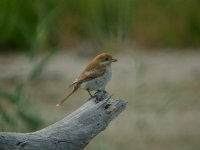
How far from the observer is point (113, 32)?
1116cm

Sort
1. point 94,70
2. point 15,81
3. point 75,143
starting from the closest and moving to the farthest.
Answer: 1. point 75,143
2. point 94,70
3. point 15,81

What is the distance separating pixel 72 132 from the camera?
7.10m

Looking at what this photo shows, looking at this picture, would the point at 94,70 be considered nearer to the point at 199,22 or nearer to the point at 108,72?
the point at 108,72

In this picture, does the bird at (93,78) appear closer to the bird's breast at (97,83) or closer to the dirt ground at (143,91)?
the bird's breast at (97,83)

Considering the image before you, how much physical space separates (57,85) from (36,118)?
6.40 meters

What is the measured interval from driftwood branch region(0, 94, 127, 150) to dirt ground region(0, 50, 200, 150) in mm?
5519

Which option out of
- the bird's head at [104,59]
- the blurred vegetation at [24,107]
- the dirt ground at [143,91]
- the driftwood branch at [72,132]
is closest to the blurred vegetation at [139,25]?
the dirt ground at [143,91]

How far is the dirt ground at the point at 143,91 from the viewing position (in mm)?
14117

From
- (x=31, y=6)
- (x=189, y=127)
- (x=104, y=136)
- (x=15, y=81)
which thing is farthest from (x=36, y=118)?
(x=31, y=6)

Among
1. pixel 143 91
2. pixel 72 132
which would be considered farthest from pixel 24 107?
pixel 143 91

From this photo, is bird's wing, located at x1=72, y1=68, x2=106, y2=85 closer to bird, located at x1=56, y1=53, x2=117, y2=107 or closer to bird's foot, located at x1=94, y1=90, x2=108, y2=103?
bird, located at x1=56, y1=53, x2=117, y2=107

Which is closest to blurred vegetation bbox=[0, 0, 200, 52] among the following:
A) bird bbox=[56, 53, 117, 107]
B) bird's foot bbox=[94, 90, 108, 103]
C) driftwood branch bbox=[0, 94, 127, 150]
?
bird bbox=[56, 53, 117, 107]

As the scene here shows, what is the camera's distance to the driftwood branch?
22.8 ft

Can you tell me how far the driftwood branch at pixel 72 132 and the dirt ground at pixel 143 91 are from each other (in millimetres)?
5519
